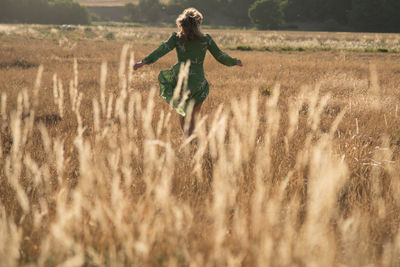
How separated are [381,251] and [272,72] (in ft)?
26.8

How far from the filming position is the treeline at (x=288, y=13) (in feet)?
197

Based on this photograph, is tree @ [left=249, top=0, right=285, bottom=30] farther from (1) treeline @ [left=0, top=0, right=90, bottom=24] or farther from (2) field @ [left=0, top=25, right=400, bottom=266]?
(2) field @ [left=0, top=25, right=400, bottom=266]

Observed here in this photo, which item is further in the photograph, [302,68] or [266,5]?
[266,5]

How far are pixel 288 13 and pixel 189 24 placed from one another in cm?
8246

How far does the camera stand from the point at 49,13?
70875 millimetres

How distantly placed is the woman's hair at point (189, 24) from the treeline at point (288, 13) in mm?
67125

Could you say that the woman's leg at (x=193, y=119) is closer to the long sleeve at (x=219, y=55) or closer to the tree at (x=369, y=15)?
the long sleeve at (x=219, y=55)

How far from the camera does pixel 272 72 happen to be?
376 inches

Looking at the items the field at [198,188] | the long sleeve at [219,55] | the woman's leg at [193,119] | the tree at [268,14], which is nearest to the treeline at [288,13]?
the tree at [268,14]

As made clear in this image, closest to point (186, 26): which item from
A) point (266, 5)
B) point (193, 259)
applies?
point (193, 259)

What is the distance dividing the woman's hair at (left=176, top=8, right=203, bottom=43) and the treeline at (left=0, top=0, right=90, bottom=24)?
248 feet

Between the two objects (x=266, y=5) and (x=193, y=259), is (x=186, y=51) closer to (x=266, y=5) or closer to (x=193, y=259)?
(x=193, y=259)

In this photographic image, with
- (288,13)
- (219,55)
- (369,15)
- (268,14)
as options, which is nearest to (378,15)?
(369,15)

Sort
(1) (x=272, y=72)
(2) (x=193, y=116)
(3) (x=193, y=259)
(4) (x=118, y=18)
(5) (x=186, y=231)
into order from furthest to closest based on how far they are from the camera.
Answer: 1. (4) (x=118, y=18)
2. (1) (x=272, y=72)
3. (2) (x=193, y=116)
4. (5) (x=186, y=231)
5. (3) (x=193, y=259)
